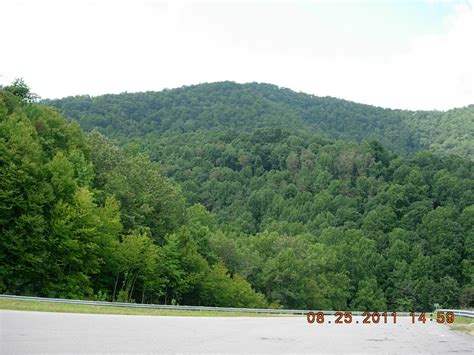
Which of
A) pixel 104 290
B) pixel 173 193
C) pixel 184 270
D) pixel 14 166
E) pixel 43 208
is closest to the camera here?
pixel 14 166

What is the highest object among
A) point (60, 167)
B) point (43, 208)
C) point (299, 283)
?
point (60, 167)

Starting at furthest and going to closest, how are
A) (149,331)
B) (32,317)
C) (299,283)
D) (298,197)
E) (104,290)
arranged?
(298,197), (299,283), (104,290), (32,317), (149,331)

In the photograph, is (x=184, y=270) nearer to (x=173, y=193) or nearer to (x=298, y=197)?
(x=173, y=193)

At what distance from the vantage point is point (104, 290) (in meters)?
53.1

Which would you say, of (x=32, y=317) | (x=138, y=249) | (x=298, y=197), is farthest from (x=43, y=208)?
(x=298, y=197)

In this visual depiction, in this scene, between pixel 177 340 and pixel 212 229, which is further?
pixel 212 229

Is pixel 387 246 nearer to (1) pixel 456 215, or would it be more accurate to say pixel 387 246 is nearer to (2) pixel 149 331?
(1) pixel 456 215

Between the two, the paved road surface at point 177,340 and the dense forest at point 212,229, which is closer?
the paved road surface at point 177,340

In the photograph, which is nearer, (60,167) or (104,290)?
(60,167)

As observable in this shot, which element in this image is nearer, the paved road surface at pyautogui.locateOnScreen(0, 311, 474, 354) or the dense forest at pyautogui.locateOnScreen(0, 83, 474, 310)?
the paved road surface at pyautogui.locateOnScreen(0, 311, 474, 354)

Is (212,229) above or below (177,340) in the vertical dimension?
above

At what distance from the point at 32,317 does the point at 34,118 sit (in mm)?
45886

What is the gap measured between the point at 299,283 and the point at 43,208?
52.7 metres

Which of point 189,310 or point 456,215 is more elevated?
point 456,215
